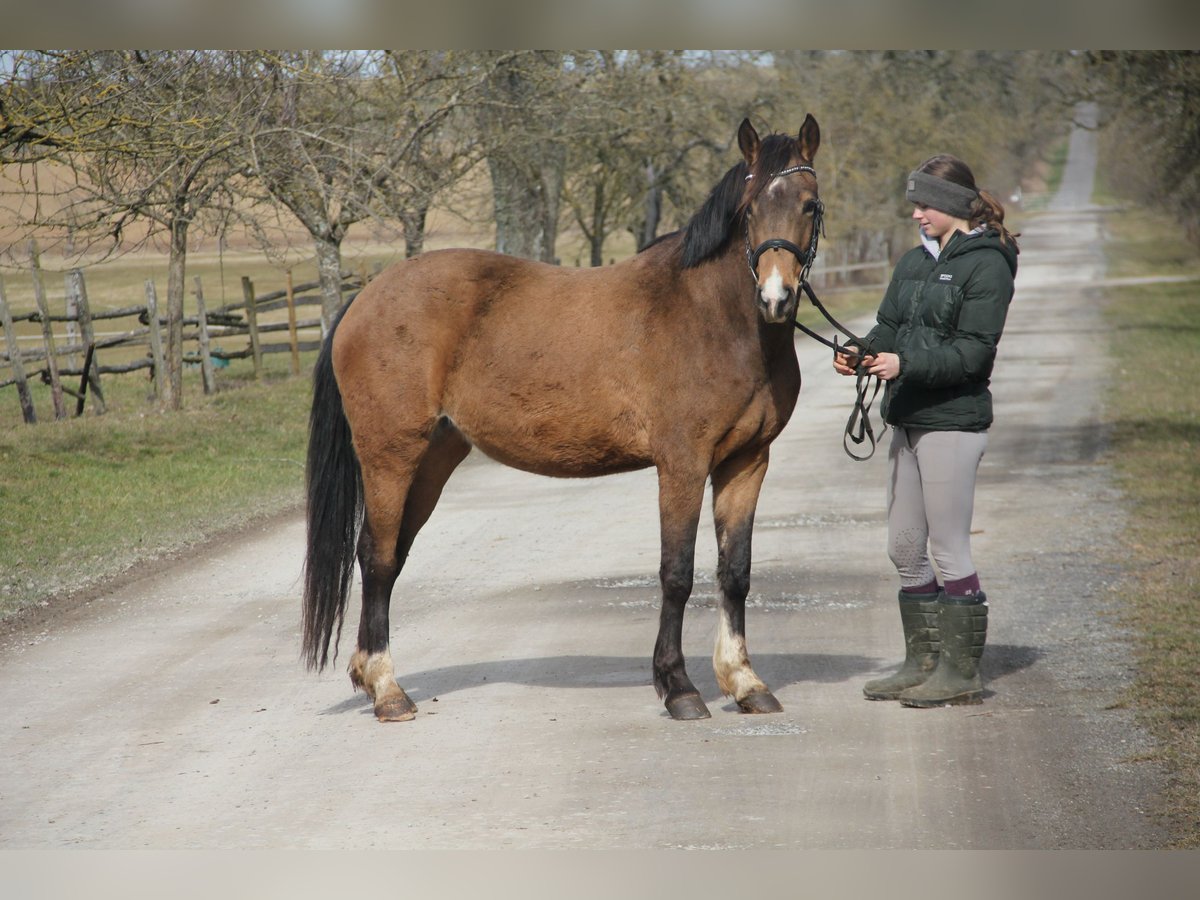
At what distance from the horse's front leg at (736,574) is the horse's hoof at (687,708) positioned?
17cm

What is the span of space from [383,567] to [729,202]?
6.82 ft

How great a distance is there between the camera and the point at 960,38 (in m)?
5.64

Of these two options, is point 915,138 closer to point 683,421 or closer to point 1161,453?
point 1161,453

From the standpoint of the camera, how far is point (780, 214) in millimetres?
4965

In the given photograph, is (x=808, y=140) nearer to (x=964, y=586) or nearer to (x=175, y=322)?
(x=964, y=586)

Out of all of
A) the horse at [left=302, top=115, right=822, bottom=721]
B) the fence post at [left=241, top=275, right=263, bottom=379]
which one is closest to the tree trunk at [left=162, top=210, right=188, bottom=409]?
the fence post at [left=241, top=275, right=263, bottom=379]

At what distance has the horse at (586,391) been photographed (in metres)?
5.27

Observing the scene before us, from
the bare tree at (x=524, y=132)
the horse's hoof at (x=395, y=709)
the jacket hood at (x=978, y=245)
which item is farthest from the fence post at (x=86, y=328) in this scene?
the jacket hood at (x=978, y=245)

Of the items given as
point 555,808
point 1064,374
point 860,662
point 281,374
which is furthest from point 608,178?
point 555,808

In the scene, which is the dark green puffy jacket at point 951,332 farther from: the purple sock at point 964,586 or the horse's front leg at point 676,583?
the horse's front leg at point 676,583

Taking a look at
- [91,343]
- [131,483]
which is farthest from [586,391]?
[91,343]

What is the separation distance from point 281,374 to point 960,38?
17221mm

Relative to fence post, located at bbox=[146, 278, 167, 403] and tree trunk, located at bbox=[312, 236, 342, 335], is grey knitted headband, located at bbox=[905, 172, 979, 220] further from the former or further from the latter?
fence post, located at bbox=[146, 278, 167, 403]

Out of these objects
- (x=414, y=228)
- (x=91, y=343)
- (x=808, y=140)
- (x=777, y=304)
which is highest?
(x=808, y=140)
